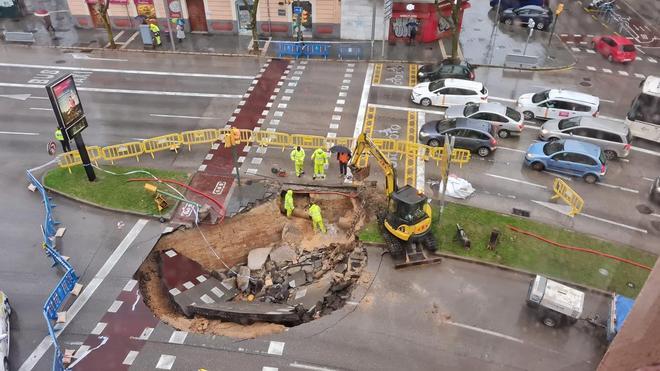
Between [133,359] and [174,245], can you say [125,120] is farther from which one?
[133,359]

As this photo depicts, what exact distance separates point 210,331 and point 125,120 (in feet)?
52.3

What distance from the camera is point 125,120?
28375 mm

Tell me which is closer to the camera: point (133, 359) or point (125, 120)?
point (133, 359)

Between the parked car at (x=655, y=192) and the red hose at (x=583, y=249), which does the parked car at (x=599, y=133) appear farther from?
the red hose at (x=583, y=249)

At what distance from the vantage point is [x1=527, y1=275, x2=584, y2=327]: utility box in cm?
1678

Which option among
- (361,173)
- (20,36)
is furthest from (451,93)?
(20,36)

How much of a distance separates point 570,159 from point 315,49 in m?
19.3

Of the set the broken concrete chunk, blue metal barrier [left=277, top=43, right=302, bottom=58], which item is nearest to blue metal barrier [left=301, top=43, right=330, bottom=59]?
blue metal barrier [left=277, top=43, right=302, bottom=58]

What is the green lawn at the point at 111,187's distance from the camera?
22.2 meters

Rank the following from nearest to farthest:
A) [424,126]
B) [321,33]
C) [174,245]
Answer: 1. [174,245]
2. [424,126]
3. [321,33]

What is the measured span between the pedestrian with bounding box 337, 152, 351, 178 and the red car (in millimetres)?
24795

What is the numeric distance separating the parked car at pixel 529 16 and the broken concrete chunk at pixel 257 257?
103 feet

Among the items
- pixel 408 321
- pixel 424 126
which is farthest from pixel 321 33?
pixel 408 321

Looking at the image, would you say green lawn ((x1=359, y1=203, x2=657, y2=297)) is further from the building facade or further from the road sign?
the building facade
